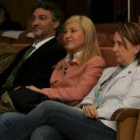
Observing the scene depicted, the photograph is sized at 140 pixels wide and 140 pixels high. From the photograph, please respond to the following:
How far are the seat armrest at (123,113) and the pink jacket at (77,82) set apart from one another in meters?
0.58

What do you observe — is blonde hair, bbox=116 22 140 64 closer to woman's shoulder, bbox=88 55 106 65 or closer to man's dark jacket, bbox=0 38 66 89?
A: woman's shoulder, bbox=88 55 106 65

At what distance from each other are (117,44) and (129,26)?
0.12 meters

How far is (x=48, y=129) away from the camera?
2395 mm

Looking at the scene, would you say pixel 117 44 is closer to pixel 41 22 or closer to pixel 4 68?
pixel 41 22

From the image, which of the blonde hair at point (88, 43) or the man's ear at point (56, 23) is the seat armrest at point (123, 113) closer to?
the blonde hair at point (88, 43)

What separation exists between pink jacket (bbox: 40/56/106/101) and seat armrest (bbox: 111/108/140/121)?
0.58m

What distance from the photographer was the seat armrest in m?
2.16

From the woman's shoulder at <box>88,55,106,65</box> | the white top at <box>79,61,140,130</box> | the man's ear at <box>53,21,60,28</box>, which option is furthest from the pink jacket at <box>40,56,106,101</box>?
the man's ear at <box>53,21,60,28</box>

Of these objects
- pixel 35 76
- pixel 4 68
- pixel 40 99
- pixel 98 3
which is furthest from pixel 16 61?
pixel 98 3

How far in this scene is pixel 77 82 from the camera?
281cm

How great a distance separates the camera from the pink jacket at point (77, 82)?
2.74m

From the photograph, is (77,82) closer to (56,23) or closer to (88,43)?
(88,43)

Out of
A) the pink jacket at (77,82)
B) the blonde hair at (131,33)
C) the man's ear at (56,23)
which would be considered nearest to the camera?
the blonde hair at (131,33)

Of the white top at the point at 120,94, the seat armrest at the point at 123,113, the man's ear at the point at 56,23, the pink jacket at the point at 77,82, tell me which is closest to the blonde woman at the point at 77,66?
the pink jacket at the point at 77,82
